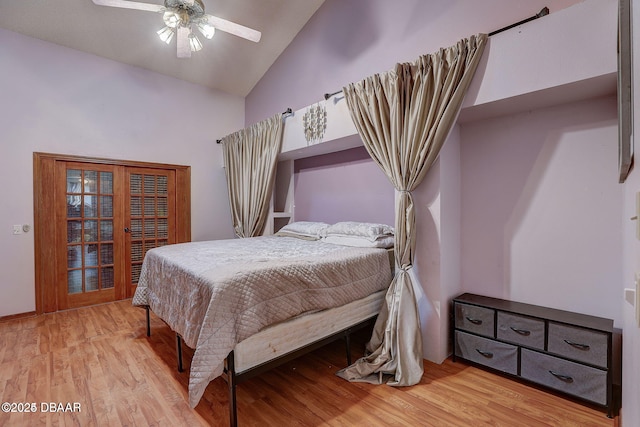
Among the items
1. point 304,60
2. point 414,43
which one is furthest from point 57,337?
point 414,43

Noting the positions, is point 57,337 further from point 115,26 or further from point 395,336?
point 115,26

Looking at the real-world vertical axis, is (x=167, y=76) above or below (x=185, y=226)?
above

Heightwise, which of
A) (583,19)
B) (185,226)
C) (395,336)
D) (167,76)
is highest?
(167,76)

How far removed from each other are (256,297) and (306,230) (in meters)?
1.79

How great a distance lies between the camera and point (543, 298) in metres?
2.28

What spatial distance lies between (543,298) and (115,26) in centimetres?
526

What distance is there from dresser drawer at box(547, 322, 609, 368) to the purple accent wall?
5.17 ft

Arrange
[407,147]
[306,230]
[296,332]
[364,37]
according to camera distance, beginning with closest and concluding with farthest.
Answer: [296,332] < [407,147] < [364,37] < [306,230]

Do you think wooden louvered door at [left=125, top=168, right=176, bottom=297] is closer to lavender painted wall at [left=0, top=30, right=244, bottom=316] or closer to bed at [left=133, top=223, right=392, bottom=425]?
lavender painted wall at [left=0, top=30, right=244, bottom=316]

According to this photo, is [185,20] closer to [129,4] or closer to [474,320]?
[129,4]

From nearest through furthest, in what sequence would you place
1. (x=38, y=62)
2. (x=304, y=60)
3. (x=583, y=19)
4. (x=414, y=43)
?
(x=583, y=19) → (x=414, y=43) → (x=38, y=62) → (x=304, y=60)

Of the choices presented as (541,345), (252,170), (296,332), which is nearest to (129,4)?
(252,170)

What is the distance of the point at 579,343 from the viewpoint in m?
1.87

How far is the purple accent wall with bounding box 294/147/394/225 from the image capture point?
322 centimetres
